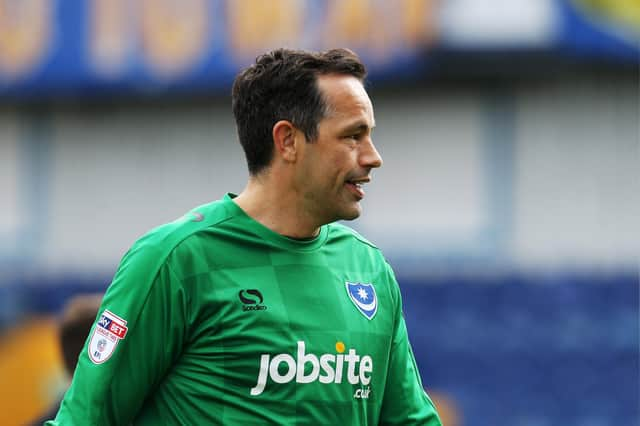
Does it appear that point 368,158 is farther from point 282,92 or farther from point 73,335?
point 73,335

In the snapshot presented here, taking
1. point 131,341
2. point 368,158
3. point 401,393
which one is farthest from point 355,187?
point 131,341

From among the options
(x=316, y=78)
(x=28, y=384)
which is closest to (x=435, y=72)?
(x=28, y=384)

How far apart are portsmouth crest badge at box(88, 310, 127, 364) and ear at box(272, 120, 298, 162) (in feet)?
2.03

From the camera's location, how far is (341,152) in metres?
3.29

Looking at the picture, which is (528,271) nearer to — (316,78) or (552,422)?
(552,422)

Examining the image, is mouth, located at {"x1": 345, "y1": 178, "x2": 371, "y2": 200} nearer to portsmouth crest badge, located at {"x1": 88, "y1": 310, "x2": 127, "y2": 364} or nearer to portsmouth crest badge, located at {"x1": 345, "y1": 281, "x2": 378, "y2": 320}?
portsmouth crest badge, located at {"x1": 345, "y1": 281, "x2": 378, "y2": 320}

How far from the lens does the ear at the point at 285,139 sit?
334 cm

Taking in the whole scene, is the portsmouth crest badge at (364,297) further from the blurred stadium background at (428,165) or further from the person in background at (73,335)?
the blurred stadium background at (428,165)

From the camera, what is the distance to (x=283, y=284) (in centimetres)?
331

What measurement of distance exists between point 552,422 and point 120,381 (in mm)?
9113

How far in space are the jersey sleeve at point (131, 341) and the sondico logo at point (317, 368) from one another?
0.23m

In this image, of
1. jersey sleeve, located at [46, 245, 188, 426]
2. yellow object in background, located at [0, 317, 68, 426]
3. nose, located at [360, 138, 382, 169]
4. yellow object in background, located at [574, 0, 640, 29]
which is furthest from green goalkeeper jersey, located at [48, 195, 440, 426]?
yellow object in background, located at [574, 0, 640, 29]

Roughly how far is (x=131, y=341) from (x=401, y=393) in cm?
79

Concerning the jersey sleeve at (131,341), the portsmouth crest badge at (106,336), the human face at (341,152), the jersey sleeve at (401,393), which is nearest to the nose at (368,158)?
the human face at (341,152)
